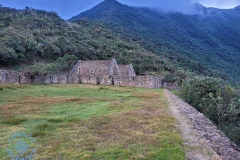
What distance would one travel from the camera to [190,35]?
553 ft

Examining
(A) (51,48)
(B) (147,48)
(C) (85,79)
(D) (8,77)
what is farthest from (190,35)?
(D) (8,77)

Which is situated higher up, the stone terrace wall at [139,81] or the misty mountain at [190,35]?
the misty mountain at [190,35]

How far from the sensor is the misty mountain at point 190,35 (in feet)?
422

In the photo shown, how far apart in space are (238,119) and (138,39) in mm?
124956

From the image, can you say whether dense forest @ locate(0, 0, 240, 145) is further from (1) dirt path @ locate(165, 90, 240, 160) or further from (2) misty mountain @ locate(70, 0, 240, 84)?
(1) dirt path @ locate(165, 90, 240, 160)

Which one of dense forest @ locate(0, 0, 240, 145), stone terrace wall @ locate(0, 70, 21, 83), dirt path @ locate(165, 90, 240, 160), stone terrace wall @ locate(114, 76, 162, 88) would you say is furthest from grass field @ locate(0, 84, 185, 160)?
stone terrace wall @ locate(114, 76, 162, 88)

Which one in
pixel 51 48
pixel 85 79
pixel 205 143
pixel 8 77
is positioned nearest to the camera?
pixel 205 143

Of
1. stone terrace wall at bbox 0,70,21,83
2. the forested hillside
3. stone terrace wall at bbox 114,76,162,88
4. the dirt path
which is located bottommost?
the dirt path

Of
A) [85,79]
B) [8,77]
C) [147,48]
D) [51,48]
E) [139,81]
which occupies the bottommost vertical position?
[139,81]

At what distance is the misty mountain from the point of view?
128500mm

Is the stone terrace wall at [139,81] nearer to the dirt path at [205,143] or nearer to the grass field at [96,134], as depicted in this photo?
the grass field at [96,134]

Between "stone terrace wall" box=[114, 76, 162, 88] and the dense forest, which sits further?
"stone terrace wall" box=[114, 76, 162, 88]

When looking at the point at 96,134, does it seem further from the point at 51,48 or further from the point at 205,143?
the point at 51,48

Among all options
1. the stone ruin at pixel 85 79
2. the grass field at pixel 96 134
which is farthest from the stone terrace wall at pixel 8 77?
the grass field at pixel 96 134
